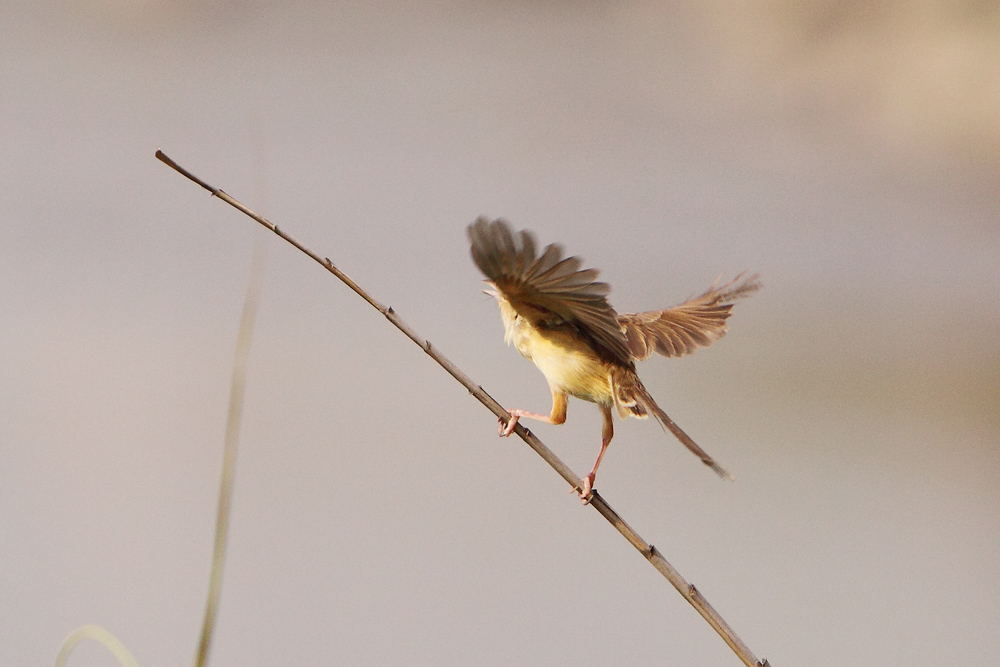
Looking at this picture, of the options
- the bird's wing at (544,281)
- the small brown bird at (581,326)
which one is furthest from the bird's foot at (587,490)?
the bird's wing at (544,281)

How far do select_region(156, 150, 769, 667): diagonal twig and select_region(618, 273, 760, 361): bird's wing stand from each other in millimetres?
202

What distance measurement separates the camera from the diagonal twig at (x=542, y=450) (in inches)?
15.1

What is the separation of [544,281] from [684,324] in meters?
0.28

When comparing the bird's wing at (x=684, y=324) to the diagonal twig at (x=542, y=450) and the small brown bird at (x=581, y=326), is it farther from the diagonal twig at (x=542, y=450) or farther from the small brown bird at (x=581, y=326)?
the diagonal twig at (x=542, y=450)

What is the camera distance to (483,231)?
0.47 metres

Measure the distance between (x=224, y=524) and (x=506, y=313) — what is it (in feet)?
1.33

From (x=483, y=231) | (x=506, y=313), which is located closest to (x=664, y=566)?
(x=483, y=231)

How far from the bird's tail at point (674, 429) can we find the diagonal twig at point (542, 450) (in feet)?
0.19

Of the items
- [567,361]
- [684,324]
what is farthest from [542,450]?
[684,324]

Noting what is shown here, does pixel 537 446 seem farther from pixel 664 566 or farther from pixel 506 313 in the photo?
pixel 506 313

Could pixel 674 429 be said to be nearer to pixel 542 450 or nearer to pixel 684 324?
pixel 542 450

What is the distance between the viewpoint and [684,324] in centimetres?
77

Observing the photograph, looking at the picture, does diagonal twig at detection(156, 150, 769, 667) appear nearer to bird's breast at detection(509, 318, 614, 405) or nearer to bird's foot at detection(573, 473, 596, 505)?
bird's foot at detection(573, 473, 596, 505)

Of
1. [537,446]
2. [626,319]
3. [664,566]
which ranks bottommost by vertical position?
[664,566]
